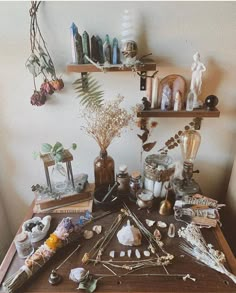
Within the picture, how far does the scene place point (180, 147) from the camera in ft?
4.42

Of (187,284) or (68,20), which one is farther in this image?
(68,20)

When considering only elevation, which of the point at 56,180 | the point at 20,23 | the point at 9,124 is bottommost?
the point at 56,180

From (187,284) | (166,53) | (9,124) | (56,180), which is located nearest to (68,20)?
(166,53)

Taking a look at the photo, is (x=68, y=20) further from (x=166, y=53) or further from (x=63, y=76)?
(x=166, y=53)

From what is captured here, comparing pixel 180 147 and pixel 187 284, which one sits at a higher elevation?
pixel 180 147

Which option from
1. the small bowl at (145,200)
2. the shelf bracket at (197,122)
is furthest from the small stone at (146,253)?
the shelf bracket at (197,122)

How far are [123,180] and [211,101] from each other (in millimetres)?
596

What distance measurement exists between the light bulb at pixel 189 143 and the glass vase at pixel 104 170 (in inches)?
15.5

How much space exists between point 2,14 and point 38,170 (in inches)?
33.4

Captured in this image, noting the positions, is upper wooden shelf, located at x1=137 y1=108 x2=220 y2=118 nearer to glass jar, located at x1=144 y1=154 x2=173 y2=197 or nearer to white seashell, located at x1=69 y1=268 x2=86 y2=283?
glass jar, located at x1=144 y1=154 x2=173 y2=197

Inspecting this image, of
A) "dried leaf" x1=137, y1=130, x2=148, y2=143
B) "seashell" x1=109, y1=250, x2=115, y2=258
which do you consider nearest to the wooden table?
"seashell" x1=109, y1=250, x2=115, y2=258

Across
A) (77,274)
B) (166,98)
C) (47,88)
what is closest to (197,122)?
(166,98)

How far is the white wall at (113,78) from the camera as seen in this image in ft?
3.41

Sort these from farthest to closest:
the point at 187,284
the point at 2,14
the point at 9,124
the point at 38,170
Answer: the point at 38,170
the point at 9,124
the point at 2,14
the point at 187,284
